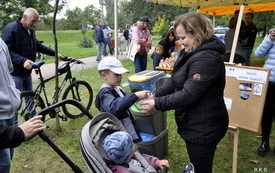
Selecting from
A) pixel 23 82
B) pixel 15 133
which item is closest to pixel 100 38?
pixel 23 82

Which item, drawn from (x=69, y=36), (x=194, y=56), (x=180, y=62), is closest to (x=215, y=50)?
(x=194, y=56)

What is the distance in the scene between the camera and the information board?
9.00ft

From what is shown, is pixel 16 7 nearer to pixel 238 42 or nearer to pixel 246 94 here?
pixel 238 42

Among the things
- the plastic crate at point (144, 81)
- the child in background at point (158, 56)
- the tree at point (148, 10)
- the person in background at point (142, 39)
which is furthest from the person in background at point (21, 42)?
the tree at point (148, 10)

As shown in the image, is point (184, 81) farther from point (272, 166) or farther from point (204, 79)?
point (272, 166)

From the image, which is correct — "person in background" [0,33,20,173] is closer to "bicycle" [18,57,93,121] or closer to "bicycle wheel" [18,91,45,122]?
"bicycle" [18,57,93,121]

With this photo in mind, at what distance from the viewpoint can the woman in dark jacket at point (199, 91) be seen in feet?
5.74

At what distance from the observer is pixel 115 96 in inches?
85.4

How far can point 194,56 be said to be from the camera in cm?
178

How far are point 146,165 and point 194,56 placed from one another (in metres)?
0.92

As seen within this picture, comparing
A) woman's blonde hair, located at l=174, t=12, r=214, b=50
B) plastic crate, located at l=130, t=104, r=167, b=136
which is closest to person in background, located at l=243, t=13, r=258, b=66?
plastic crate, located at l=130, t=104, r=167, b=136

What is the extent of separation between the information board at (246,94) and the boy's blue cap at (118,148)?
1.85m

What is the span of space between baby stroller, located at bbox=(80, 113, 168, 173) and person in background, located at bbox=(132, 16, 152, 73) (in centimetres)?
466

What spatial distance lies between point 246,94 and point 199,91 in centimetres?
139
